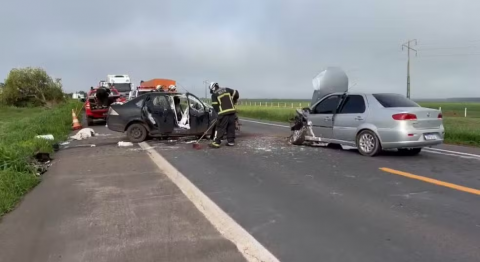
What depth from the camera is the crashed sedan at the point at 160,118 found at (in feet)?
46.5

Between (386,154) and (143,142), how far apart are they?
298 inches

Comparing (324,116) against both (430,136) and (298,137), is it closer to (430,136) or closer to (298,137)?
(298,137)

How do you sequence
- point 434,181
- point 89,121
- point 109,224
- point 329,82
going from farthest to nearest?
1. point 89,121
2. point 329,82
3. point 434,181
4. point 109,224

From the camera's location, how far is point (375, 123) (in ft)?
33.6

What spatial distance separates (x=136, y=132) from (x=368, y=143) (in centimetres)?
751

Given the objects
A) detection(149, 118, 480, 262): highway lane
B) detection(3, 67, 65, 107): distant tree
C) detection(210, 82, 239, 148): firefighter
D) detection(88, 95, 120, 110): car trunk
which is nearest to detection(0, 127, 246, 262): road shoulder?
detection(149, 118, 480, 262): highway lane

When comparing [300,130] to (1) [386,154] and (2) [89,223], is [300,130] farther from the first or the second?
(2) [89,223]

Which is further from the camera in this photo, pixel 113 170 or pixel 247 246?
pixel 113 170

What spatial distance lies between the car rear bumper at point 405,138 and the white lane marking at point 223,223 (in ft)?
15.7

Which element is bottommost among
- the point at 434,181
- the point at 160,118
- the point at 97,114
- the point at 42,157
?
the point at 434,181

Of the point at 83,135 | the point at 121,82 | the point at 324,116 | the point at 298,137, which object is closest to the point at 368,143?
the point at 324,116

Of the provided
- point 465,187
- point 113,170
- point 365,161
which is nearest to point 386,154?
point 365,161

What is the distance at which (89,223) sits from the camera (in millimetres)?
5488

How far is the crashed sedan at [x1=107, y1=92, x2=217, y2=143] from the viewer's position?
14180 millimetres
